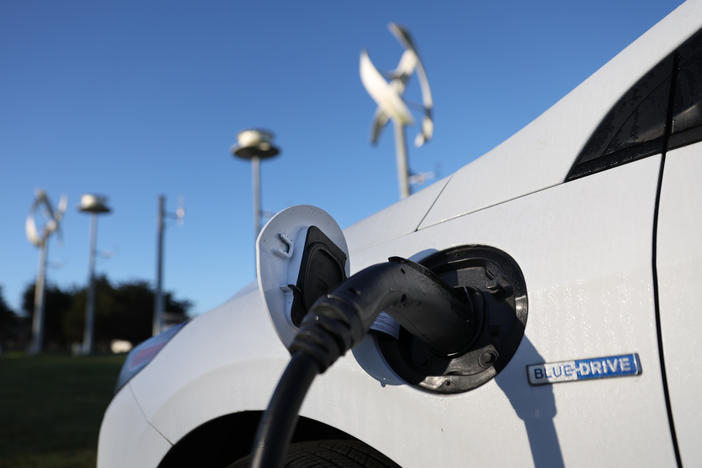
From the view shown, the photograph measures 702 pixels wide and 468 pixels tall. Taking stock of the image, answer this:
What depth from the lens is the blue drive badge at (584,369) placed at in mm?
903

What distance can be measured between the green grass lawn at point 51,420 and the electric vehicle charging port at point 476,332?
3782 mm

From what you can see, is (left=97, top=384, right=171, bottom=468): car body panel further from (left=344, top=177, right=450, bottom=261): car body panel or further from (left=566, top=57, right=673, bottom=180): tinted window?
(left=566, top=57, right=673, bottom=180): tinted window

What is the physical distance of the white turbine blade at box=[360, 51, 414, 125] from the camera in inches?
523

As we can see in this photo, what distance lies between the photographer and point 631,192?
1.00m

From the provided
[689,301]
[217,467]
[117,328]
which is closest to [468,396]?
[689,301]

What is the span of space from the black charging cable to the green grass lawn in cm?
392

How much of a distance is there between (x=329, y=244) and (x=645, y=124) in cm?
64

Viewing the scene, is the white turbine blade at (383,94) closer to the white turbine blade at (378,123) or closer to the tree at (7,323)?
the white turbine blade at (378,123)

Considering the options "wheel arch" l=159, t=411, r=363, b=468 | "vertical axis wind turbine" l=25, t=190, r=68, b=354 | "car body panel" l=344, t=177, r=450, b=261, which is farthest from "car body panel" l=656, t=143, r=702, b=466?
"vertical axis wind turbine" l=25, t=190, r=68, b=354

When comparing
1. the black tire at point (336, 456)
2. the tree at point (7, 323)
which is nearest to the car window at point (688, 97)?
the black tire at point (336, 456)

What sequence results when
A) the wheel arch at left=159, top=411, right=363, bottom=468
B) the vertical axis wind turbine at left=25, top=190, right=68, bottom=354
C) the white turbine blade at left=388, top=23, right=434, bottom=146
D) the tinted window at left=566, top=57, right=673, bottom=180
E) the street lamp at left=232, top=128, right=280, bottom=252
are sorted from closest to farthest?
the tinted window at left=566, top=57, right=673, bottom=180 < the wheel arch at left=159, top=411, right=363, bottom=468 < the white turbine blade at left=388, top=23, right=434, bottom=146 < the street lamp at left=232, top=128, right=280, bottom=252 < the vertical axis wind turbine at left=25, top=190, right=68, bottom=354

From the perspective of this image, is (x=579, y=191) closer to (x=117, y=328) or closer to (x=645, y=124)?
(x=645, y=124)

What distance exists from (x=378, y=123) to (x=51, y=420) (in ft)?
33.8

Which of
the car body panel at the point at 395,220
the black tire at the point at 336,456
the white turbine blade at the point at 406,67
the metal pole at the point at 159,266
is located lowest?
the black tire at the point at 336,456
